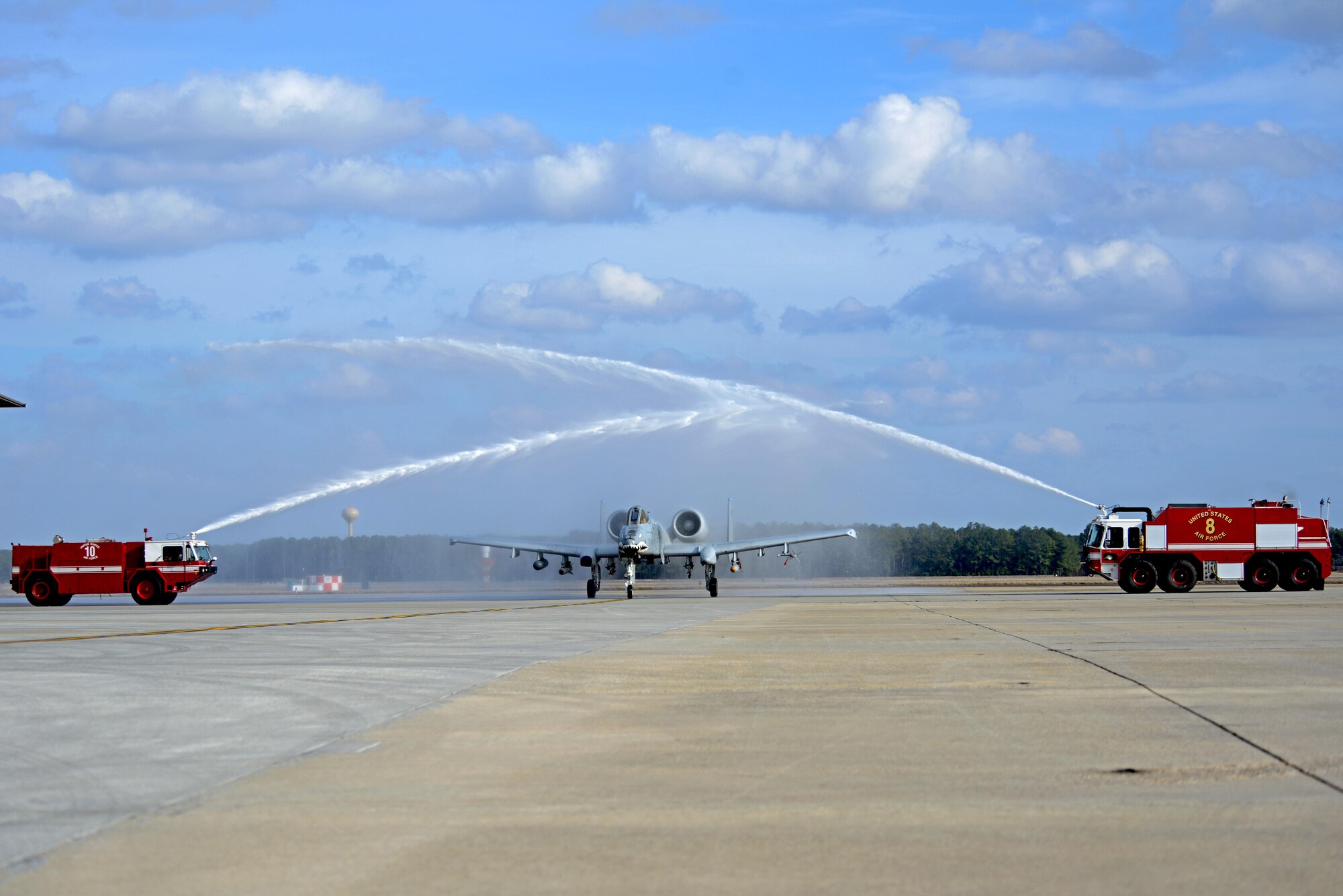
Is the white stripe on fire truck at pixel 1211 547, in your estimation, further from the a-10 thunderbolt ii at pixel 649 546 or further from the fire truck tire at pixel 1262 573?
the a-10 thunderbolt ii at pixel 649 546

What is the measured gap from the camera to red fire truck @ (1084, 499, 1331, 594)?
2153 inches

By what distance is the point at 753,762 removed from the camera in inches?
418

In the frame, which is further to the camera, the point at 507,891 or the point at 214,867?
the point at 214,867

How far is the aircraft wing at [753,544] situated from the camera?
61500 millimetres

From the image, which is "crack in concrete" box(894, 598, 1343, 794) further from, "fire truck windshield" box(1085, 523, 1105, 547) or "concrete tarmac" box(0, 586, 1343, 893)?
"fire truck windshield" box(1085, 523, 1105, 547)

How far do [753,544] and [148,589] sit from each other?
95.8ft

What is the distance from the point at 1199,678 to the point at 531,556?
281 ft

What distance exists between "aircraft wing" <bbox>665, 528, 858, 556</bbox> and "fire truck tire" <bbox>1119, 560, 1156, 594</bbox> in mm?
12204

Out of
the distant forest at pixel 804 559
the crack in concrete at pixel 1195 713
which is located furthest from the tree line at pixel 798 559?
the crack in concrete at pixel 1195 713

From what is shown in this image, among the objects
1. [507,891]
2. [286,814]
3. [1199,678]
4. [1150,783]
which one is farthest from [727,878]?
[1199,678]

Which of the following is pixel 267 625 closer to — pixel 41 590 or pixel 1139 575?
pixel 41 590

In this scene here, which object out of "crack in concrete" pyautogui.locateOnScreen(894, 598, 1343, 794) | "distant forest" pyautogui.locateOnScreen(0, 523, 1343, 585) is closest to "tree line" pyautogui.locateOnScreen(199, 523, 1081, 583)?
"distant forest" pyautogui.locateOnScreen(0, 523, 1343, 585)

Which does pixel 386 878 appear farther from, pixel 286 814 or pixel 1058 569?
pixel 1058 569

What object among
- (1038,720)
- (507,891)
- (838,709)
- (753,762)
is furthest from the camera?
(838,709)
